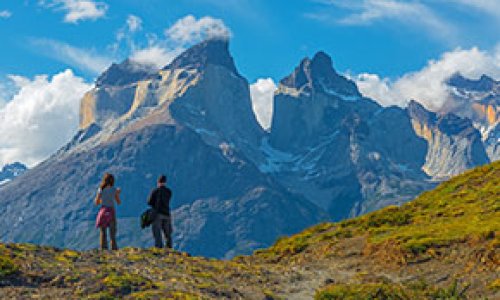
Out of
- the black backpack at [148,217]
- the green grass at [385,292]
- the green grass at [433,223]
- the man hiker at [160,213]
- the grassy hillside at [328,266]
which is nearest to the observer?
the grassy hillside at [328,266]

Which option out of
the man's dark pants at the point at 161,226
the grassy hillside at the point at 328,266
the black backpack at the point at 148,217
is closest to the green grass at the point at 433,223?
the grassy hillside at the point at 328,266

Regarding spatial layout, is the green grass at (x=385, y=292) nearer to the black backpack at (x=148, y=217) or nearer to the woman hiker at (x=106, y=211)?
the woman hiker at (x=106, y=211)

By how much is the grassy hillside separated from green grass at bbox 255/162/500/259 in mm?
66

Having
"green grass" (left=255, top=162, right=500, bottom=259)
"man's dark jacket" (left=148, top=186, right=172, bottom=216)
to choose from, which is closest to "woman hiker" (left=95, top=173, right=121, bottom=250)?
"man's dark jacket" (left=148, top=186, right=172, bottom=216)

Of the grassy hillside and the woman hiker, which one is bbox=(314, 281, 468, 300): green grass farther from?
the woman hiker

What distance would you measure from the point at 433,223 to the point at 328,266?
6.42 meters

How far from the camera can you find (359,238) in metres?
35.1

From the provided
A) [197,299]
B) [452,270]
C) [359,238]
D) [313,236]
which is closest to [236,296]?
[197,299]

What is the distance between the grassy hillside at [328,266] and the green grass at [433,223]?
0.07 meters

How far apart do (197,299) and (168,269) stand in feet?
18.5

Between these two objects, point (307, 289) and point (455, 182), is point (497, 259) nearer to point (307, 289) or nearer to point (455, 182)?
point (307, 289)

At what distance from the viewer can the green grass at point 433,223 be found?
30.4m

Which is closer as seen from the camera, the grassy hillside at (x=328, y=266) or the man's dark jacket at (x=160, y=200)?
the grassy hillside at (x=328, y=266)

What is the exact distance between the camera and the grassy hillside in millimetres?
23344
